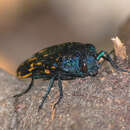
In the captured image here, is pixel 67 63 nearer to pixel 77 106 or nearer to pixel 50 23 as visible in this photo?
pixel 77 106

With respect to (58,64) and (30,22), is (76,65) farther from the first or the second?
(30,22)

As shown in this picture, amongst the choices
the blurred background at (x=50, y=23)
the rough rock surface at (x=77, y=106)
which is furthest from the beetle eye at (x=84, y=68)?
the blurred background at (x=50, y=23)

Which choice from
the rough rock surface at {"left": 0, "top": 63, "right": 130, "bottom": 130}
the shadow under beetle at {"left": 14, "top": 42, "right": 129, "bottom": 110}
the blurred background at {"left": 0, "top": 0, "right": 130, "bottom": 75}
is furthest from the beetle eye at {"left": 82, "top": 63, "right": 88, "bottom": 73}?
the blurred background at {"left": 0, "top": 0, "right": 130, "bottom": 75}

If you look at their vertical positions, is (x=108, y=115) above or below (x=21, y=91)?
below

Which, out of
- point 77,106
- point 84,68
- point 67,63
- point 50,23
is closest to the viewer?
point 77,106

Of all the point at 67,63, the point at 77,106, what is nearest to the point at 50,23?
the point at 67,63

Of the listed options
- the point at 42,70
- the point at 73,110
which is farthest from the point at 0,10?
the point at 73,110
